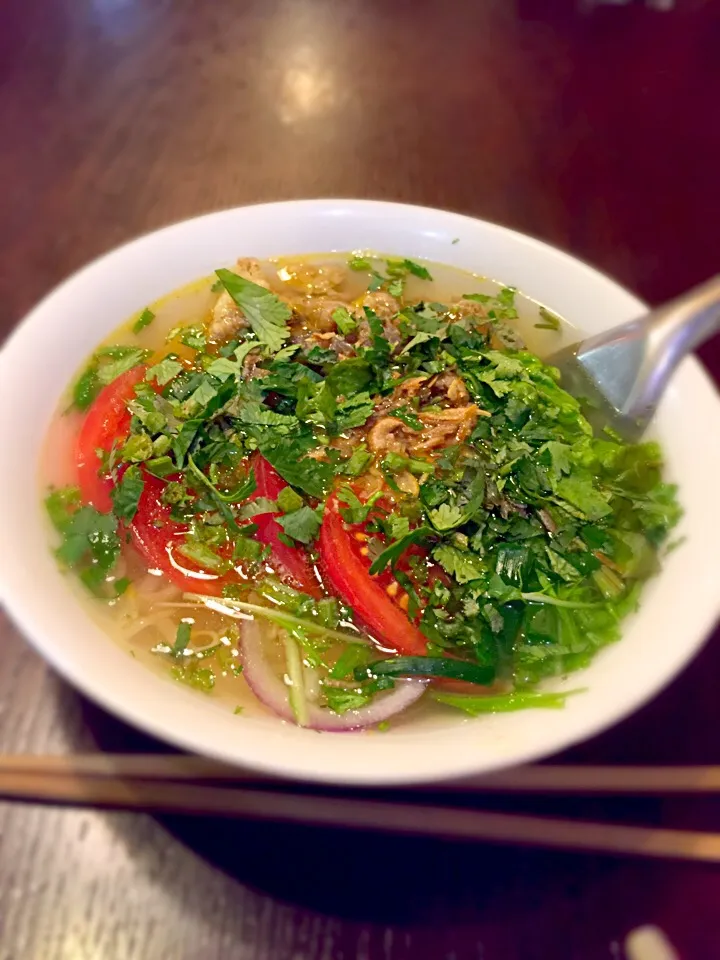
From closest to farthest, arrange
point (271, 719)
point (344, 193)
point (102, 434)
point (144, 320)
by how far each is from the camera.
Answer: point (271, 719) < point (102, 434) < point (144, 320) < point (344, 193)

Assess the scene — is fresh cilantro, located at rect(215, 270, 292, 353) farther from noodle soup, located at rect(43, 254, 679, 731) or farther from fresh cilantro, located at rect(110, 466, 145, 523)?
fresh cilantro, located at rect(110, 466, 145, 523)

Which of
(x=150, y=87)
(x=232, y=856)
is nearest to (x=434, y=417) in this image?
(x=232, y=856)

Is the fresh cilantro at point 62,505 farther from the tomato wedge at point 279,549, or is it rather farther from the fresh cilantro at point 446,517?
the fresh cilantro at point 446,517

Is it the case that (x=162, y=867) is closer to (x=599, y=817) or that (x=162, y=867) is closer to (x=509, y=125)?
(x=599, y=817)

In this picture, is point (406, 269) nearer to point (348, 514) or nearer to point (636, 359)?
point (636, 359)

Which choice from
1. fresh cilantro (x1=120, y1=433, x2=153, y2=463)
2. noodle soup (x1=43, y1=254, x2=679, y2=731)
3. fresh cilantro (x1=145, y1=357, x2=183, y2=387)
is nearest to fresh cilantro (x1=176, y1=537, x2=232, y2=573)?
noodle soup (x1=43, y1=254, x2=679, y2=731)

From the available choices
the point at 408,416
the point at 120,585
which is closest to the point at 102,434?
the point at 120,585
